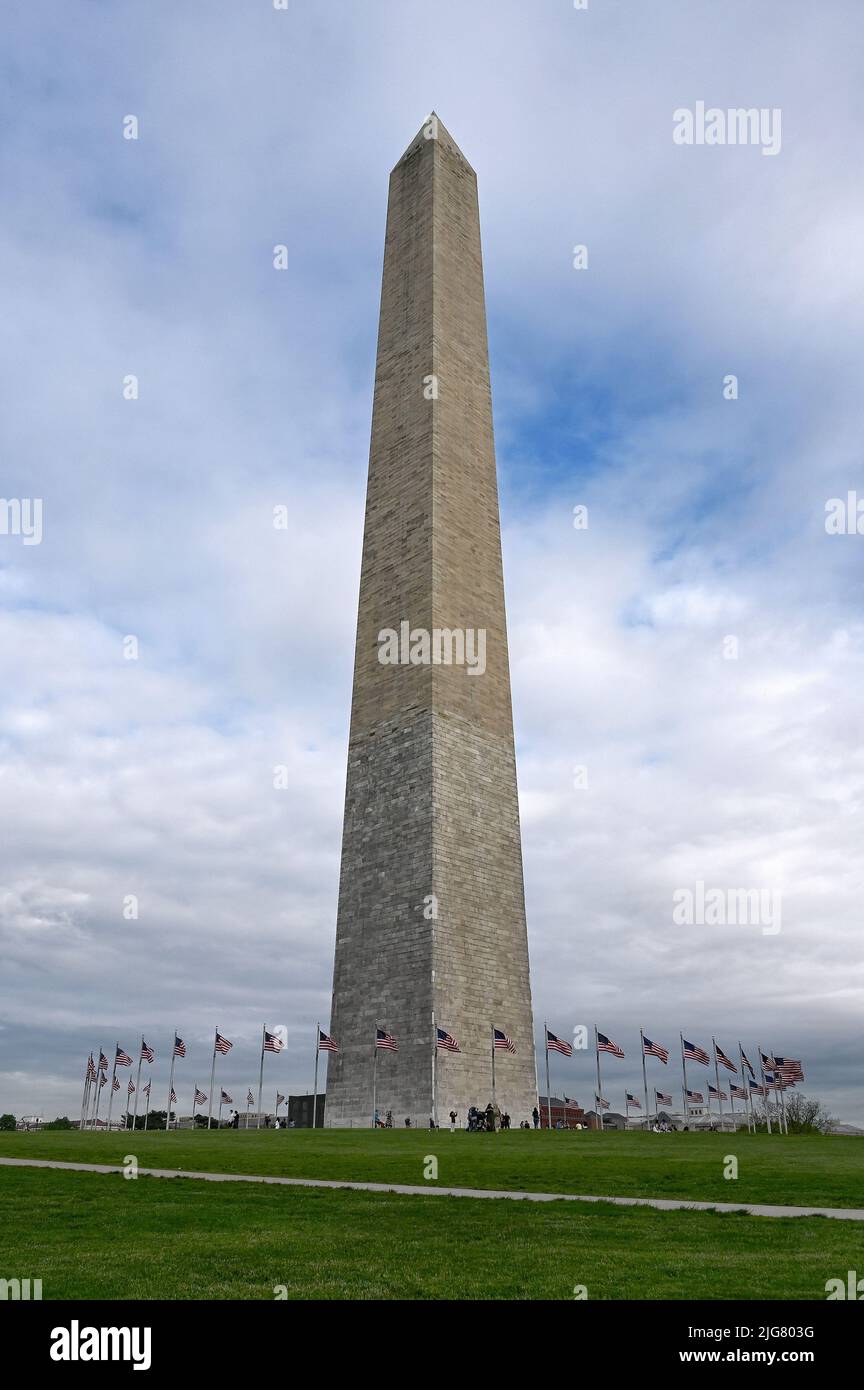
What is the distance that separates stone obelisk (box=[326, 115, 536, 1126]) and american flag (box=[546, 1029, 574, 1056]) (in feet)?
14.2

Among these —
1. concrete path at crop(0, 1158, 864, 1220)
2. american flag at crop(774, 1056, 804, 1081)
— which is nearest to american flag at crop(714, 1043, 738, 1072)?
american flag at crop(774, 1056, 804, 1081)

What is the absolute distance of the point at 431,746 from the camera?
144ft

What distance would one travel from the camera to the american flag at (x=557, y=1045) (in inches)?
1471

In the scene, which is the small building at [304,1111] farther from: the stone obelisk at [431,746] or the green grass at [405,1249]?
the green grass at [405,1249]

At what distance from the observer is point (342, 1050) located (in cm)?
4366

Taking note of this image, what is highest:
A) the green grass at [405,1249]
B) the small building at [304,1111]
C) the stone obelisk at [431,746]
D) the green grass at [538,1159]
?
the stone obelisk at [431,746]

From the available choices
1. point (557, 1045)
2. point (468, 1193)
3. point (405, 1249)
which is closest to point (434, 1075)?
point (557, 1045)

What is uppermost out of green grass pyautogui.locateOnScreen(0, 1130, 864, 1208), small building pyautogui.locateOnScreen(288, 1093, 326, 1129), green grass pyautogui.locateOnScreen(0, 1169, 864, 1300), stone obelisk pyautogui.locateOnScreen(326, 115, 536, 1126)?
stone obelisk pyautogui.locateOnScreen(326, 115, 536, 1126)

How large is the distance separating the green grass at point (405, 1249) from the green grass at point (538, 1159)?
3.33m

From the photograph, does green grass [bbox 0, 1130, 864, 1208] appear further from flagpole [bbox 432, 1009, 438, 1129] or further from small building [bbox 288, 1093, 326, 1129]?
small building [bbox 288, 1093, 326, 1129]

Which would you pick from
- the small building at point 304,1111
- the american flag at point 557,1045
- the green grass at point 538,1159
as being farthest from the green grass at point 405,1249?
the small building at point 304,1111

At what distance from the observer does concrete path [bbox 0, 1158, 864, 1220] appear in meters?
14.2

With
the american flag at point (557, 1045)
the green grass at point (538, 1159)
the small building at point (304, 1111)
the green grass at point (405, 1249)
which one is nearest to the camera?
the green grass at point (405, 1249)
